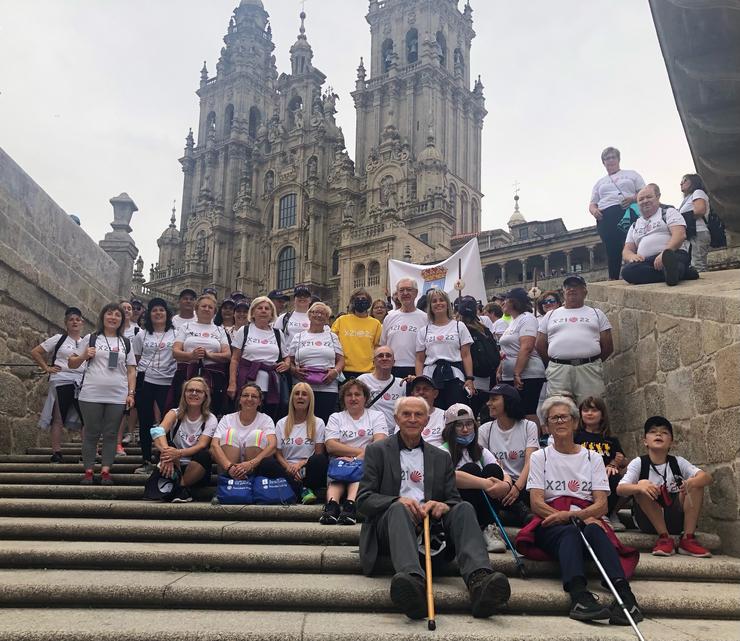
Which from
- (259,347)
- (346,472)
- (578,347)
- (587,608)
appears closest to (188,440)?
(259,347)

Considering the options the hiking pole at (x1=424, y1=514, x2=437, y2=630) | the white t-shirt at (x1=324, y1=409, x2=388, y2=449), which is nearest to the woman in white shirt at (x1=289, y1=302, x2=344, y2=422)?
the white t-shirt at (x1=324, y1=409, x2=388, y2=449)

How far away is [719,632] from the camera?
11.8 ft

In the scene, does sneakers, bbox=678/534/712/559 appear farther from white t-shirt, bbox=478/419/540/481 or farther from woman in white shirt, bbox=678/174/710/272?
woman in white shirt, bbox=678/174/710/272

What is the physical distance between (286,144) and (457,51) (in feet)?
50.8

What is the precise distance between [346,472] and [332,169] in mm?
46008

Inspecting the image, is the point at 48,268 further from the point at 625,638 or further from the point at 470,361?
the point at 625,638

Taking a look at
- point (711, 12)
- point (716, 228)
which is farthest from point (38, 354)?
point (716, 228)

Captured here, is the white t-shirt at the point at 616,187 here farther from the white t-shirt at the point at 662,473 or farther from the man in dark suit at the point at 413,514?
the man in dark suit at the point at 413,514

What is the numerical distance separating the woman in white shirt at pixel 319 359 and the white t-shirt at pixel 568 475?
2.95 metres

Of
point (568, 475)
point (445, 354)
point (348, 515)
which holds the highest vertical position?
point (445, 354)

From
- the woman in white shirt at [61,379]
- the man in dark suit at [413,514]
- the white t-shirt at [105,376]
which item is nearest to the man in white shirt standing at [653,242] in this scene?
the man in dark suit at [413,514]

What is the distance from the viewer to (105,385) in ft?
22.2

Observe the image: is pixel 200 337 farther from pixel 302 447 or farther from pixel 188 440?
pixel 302 447

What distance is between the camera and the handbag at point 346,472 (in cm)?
543
